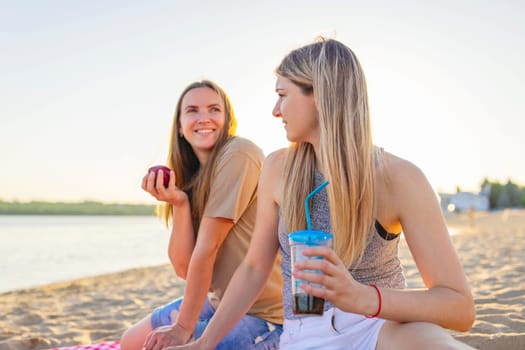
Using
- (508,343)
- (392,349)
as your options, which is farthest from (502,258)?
(392,349)

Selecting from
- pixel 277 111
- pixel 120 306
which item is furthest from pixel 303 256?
pixel 120 306

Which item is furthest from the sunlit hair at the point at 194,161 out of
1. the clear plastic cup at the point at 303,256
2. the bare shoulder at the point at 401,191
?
the clear plastic cup at the point at 303,256

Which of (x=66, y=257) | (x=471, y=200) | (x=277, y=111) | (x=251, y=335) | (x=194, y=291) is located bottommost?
(x=471, y=200)

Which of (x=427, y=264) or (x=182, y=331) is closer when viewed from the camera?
(x=427, y=264)

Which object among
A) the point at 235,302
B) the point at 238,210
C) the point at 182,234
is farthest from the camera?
the point at 182,234

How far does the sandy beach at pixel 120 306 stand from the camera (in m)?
3.75

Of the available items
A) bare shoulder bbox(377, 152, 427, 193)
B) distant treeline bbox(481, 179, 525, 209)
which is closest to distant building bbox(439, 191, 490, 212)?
distant treeline bbox(481, 179, 525, 209)

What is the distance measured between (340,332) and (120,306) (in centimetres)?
480

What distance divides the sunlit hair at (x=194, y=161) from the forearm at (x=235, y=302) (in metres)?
0.72

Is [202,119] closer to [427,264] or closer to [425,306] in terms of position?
[427,264]

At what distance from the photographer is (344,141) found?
207cm

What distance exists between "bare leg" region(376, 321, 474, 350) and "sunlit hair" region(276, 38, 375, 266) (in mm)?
312

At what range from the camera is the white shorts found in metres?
2.01

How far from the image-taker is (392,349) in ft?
6.07
